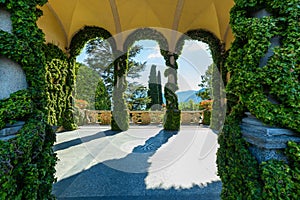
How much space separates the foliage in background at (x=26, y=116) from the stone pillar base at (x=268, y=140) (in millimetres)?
2127

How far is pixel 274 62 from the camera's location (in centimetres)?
139

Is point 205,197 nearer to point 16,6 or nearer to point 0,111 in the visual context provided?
point 0,111

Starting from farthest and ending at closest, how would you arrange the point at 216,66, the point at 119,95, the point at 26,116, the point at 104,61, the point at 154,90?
the point at 104,61
the point at 154,90
the point at 119,95
the point at 216,66
the point at 26,116

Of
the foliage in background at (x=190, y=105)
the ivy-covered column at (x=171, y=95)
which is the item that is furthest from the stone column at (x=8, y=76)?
the foliage in background at (x=190, y=105)

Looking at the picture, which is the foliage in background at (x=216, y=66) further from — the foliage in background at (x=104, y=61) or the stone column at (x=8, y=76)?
the foliage in background at (x=104, y=61)

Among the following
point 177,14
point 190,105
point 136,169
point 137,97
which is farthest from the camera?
point 137,97

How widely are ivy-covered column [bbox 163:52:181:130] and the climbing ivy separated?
517 centimetres

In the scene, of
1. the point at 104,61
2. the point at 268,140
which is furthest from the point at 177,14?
the point at 104,61

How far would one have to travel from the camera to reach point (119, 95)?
6.84m

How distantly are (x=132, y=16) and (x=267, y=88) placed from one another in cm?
620

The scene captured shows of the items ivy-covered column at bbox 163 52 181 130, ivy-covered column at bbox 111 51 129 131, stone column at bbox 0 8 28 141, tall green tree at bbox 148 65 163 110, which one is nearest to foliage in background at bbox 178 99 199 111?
tall green tree at bbox 148 65 163 110

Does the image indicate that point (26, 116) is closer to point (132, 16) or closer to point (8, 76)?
point (8, 76)

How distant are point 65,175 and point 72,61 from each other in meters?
5.26

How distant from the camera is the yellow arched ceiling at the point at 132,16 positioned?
558 cm
